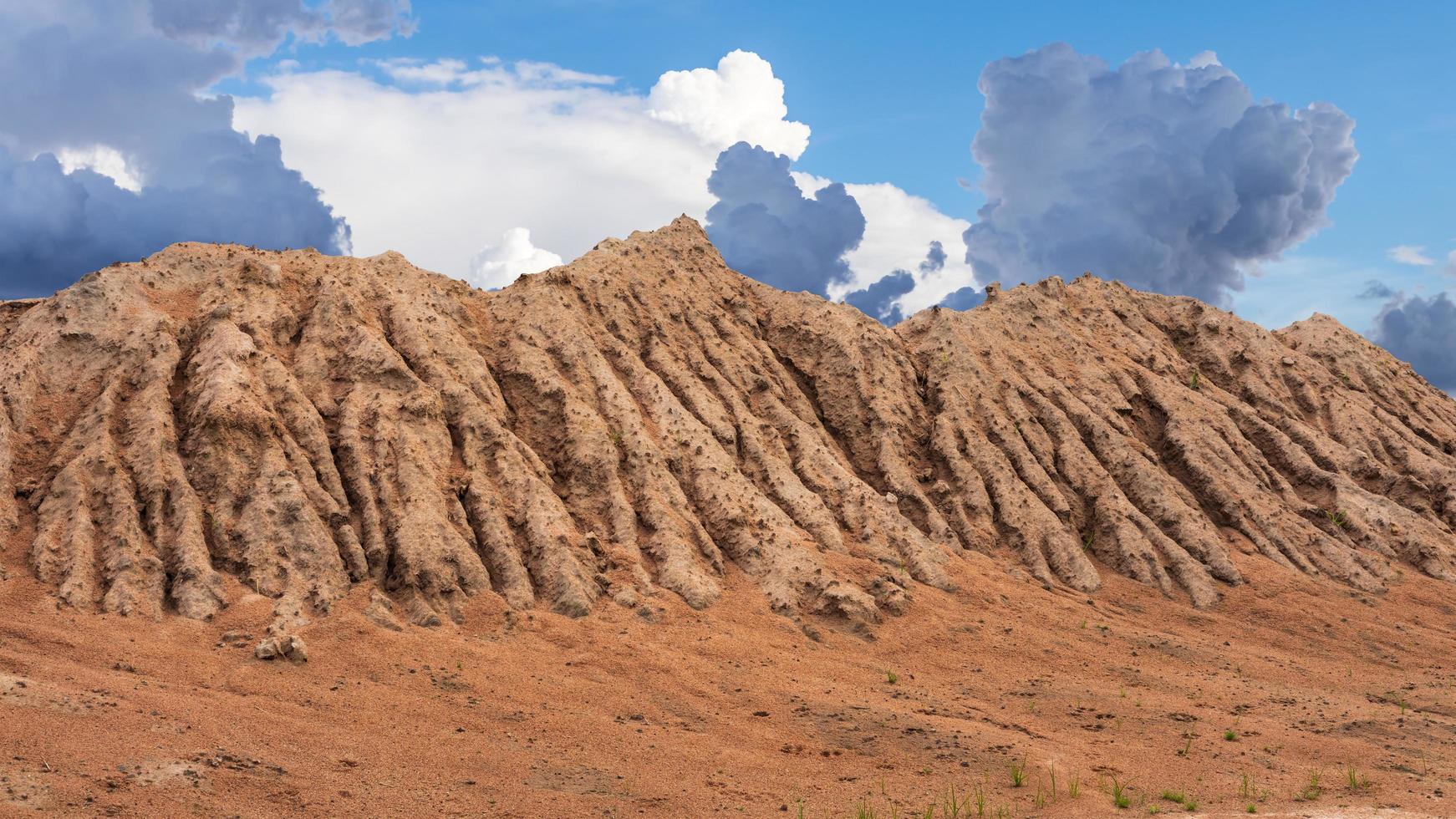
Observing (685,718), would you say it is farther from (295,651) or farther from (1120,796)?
(1120,796)

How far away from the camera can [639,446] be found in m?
30.0

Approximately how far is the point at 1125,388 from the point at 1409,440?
44.1ft

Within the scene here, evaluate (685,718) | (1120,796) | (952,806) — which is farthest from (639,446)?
(1120,796)

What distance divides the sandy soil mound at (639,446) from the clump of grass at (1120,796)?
8.50m

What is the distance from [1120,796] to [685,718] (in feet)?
25.6

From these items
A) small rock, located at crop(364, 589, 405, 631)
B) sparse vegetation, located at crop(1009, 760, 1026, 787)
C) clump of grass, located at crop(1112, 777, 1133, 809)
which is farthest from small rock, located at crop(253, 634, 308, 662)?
clump of grass, located at crop(1112, 777, 1133, 809)

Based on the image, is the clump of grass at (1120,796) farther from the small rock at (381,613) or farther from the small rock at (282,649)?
the small rock at (282,649)

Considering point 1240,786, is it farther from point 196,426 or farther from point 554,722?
point 196,426

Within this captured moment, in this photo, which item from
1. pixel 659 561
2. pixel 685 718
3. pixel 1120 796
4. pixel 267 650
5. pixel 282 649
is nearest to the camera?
pixel 1120 796

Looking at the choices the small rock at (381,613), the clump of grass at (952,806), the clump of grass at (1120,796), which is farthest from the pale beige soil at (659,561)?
the clump of grass at (952,806)

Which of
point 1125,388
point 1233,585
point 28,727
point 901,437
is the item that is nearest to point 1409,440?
Answer: point 1125,388

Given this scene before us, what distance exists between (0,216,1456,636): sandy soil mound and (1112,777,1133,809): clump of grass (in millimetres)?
8502

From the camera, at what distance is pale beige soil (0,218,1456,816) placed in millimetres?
18703

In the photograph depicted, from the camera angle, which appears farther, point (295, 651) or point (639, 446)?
point (639, 446)
